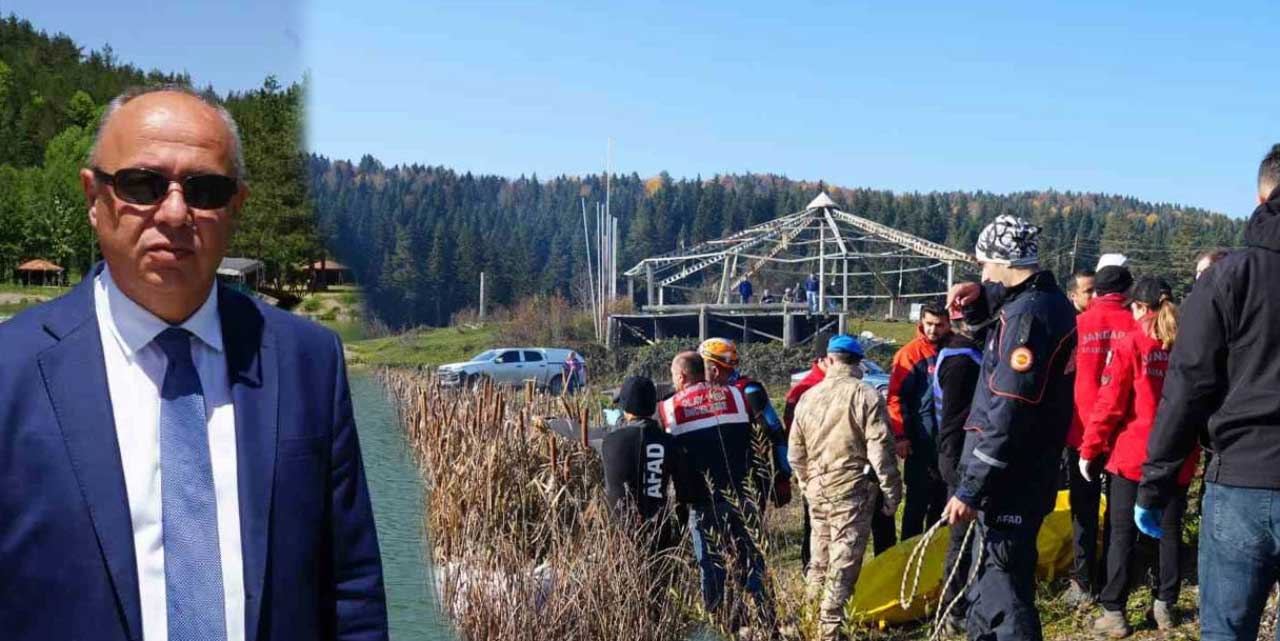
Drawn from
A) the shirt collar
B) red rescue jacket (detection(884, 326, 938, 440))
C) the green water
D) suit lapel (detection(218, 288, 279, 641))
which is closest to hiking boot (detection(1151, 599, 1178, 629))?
red rescue jacket (detection(884, 326, 938, 440))

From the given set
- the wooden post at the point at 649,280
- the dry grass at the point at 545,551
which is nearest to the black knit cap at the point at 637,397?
the dry grass at the point at 545,551

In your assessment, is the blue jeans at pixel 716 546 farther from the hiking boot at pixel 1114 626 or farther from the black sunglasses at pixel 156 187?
the black sunglasses at pixel 156 187

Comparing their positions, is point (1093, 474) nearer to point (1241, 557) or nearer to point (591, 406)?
point (1241, 557)

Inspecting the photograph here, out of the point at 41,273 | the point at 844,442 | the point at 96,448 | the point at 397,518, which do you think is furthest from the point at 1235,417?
the point at 41,273

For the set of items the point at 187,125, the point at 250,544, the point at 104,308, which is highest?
the point at 187,125

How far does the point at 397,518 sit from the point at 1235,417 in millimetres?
3741

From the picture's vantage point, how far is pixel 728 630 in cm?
471

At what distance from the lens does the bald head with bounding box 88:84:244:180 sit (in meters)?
1.74

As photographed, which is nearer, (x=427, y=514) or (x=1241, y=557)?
(x=1241, y=557)

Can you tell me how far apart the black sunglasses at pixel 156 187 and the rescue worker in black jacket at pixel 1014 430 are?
2.94m

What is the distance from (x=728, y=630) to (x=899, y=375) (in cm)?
266

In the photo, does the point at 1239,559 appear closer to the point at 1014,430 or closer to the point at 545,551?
the point at 1014,430

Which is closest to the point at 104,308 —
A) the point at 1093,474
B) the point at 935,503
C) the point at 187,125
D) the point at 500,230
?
the point at 187,125

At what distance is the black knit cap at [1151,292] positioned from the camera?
18.4 ft
